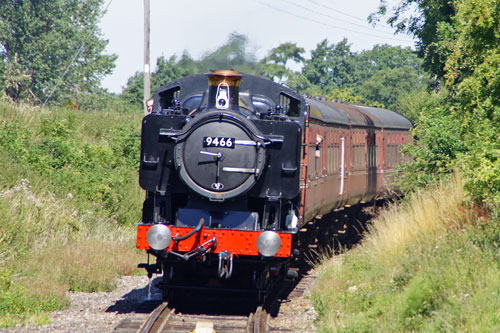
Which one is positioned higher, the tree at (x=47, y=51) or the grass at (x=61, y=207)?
the tree at (x=47, y=51)

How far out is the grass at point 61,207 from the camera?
10.6 metres

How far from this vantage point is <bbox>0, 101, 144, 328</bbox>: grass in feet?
34.8

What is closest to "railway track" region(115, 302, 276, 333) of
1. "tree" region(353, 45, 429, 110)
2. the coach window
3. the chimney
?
the chimney

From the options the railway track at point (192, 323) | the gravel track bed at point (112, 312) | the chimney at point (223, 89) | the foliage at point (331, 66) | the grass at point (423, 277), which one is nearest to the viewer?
the grass at point (423, 277)

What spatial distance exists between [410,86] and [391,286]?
67.7 metres

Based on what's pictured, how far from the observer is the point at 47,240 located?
43.7 feet

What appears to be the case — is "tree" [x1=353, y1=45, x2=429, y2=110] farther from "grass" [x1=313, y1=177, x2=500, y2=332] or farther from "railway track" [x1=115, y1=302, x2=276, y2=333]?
"railway track" [x1=115, y1=302, x2=276, y2=333]

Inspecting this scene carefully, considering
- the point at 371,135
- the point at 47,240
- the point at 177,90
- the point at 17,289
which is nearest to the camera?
the point at 17,289

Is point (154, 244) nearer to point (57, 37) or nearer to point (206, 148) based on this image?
point (206, 148)

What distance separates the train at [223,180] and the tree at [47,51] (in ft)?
99.9

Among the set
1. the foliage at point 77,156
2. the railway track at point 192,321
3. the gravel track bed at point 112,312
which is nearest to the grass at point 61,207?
the foliage at point 77,156

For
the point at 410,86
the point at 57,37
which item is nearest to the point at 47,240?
the point at 57,37

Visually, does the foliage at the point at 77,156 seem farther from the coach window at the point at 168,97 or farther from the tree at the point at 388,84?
the tree at the point at 388,84

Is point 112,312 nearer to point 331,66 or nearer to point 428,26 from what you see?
point 428,26
